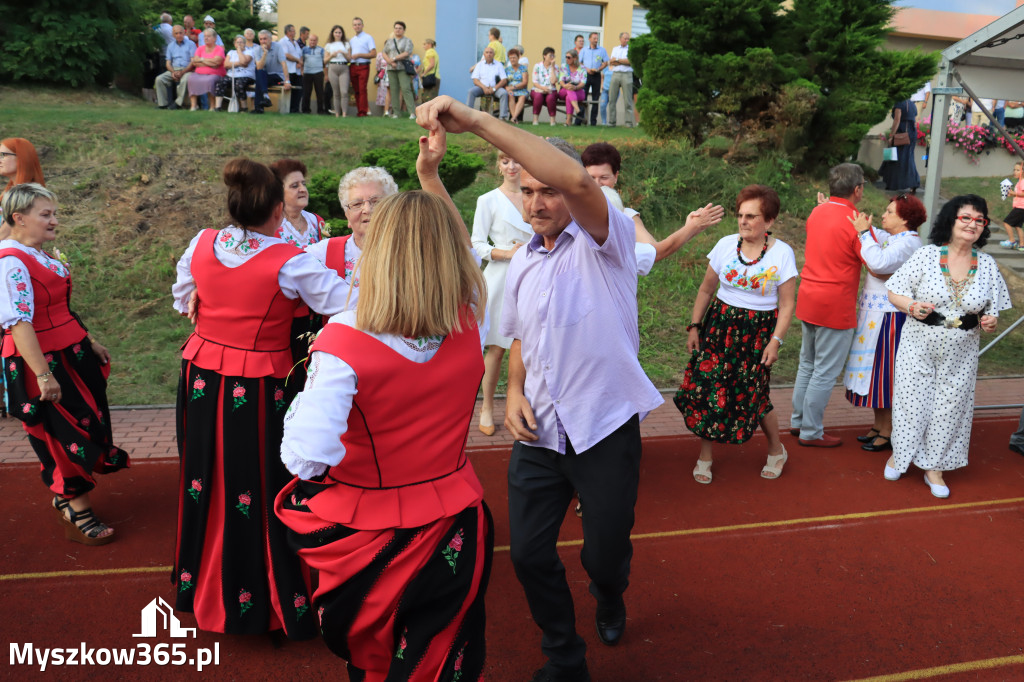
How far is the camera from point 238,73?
624 inches

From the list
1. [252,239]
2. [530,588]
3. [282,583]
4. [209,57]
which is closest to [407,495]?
[530,588]

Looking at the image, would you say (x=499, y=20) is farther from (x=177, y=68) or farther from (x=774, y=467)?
(x=774, y=467)

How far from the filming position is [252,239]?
3549mm

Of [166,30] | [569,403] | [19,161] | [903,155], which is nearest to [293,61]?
[166,30]

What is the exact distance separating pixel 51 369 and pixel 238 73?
12.8 meters

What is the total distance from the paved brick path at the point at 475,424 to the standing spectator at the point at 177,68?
10865mm

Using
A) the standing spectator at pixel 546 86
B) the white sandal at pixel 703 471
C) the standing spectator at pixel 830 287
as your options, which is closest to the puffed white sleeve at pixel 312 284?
the white sandal at pixel 703 471

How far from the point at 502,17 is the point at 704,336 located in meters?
18.8

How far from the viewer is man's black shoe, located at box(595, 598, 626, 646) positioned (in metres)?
3.73

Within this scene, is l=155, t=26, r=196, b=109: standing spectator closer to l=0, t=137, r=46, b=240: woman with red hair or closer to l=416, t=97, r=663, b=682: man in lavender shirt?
l=0, t=137, r=46, b=240: woman with red hair

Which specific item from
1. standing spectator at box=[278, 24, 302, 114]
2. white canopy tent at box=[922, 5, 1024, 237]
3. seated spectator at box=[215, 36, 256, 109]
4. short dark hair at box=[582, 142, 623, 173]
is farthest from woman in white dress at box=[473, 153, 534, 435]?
standing spectator at box=[278, 24, 302, 114]

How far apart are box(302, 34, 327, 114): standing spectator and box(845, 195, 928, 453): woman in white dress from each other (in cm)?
1305

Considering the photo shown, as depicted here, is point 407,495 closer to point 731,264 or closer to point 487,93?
point 731,264

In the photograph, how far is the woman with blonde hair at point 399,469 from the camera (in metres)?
2.41
